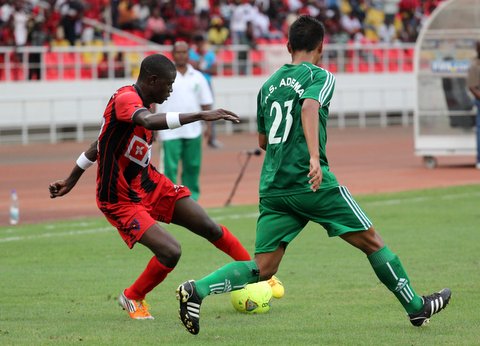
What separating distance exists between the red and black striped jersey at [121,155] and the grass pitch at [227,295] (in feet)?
3.06

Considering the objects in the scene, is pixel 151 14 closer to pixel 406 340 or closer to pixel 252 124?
pixel 252 124

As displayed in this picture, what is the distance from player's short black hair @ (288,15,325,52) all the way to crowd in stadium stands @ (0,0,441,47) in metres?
23.0

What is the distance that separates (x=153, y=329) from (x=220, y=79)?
2575 cm

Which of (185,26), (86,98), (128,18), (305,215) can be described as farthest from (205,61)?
(305,215)

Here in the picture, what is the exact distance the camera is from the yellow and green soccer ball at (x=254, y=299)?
865 centimetres

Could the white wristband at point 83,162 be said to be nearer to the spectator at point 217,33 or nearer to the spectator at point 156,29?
the spectator at point 156,29

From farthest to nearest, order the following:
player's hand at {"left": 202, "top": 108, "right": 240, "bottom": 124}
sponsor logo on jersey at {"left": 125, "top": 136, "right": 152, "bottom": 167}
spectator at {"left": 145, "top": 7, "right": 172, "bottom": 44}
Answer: spectator at {"left": 145, "top": 7, "right": 172, "bottom": 44}, sponsor logo on jersey at {"left": 125, "top": 136, "right": 152, "bottom": 167}, player's hand at {"left": 202, "top": 108, "right": 240, "bottom": 124}

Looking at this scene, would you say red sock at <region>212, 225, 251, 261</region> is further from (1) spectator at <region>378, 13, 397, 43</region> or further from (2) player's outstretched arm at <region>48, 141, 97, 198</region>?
(1) spectator at <region>378, 13, 397, 43</region>

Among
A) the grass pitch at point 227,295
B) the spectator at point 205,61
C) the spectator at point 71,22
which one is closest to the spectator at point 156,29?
the spectator at point 71,22

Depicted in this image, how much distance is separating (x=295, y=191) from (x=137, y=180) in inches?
56.3

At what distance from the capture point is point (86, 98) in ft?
97.3

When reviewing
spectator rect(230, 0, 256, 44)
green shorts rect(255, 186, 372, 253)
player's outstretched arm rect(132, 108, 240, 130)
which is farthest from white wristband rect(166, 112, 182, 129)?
spectator rect(230, 0, 256, 44)

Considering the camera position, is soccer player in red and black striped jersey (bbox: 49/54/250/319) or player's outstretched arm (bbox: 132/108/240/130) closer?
player's outstretched arm (bbox: 132/108/240/130)

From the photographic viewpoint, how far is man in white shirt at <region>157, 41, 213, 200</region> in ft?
50.7
